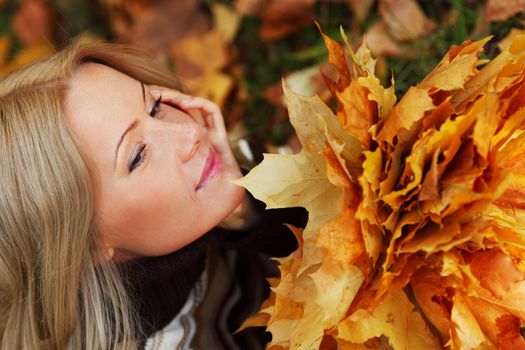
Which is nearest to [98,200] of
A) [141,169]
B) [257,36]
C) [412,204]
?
[141,169]

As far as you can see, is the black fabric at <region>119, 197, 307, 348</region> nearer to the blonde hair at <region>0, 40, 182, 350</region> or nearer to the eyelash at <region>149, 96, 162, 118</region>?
the blonde hair at <region>0, 40, 182, 350</region>

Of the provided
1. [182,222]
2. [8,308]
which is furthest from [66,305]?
[182,222]

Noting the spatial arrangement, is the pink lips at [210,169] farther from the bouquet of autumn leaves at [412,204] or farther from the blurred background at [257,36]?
the blurred background at [257,36]

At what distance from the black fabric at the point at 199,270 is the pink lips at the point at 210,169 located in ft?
0.38

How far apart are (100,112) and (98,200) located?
0.42 feet

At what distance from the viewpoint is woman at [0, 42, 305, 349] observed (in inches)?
34.0

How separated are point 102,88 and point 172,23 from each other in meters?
0.77

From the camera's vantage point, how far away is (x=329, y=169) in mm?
667

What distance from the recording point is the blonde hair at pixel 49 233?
2.84 ft

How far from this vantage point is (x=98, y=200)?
0.88m

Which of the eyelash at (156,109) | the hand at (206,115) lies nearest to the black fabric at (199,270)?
the hand at (206,115)

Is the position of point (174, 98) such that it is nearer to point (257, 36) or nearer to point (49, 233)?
point (49, 233)

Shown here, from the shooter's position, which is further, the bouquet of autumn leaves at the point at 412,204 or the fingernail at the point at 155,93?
the fingernail at the point at 155,93

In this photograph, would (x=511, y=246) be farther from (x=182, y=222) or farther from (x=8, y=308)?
(x=8, y=308)
